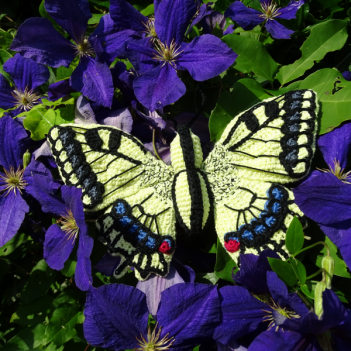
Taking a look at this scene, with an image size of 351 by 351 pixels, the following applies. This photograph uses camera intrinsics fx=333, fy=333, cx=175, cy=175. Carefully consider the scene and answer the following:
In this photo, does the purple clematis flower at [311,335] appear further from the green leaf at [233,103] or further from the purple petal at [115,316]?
the green leaf at [233,103]

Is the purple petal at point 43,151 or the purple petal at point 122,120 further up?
the purple petal at point 122,120

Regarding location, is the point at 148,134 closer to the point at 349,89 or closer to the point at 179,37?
the point at 179,37

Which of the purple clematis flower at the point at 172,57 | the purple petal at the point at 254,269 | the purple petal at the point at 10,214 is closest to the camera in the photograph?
the purple petal at the point at 254,269

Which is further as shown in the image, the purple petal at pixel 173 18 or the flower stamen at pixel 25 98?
the flower stamen at pixel 25 98

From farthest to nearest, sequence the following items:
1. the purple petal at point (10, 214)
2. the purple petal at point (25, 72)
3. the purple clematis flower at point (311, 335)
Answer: the purple petal at point (25, 72) → the purple petal at point (10, 214) → the purple clematis flower at point (311, 335)

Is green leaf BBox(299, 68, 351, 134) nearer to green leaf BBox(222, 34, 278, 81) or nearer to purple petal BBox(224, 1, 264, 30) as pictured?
green leaf BBox(222, 34, 278, 81)

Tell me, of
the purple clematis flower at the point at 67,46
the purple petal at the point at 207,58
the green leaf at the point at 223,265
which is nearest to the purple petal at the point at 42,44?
the purple clematis flower at the point at 67,46

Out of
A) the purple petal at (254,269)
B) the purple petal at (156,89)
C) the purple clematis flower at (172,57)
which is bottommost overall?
the purple petal at (254,269)
